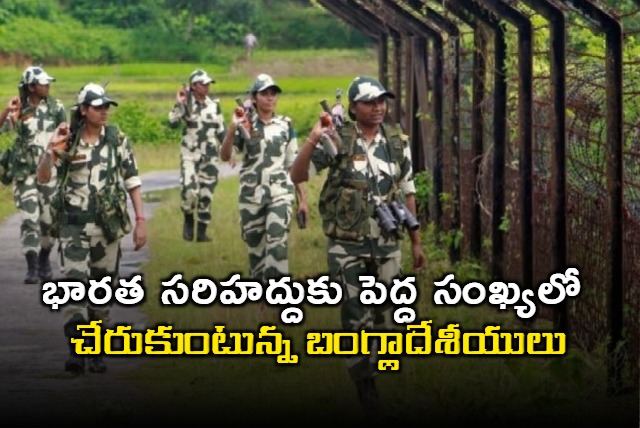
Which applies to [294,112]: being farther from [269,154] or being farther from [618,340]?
[618,340]

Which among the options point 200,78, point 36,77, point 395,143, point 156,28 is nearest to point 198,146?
point 200,78

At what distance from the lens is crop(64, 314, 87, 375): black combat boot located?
1321cm

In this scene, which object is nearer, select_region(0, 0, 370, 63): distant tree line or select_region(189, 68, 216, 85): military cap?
select_region(189, 68, 216, 85): military cap

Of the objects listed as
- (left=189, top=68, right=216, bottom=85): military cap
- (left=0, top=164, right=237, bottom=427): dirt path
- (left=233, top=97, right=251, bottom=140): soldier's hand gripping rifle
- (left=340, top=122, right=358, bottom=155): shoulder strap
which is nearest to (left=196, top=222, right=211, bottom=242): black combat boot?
(left=189, top=68, right=216, bottom=85): military cap

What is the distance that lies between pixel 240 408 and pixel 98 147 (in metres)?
2.20

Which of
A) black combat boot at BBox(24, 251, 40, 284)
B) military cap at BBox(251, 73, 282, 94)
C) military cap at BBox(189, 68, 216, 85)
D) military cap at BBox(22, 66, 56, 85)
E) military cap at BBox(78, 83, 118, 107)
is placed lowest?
black combat boot at BBox(24, 251, 40, 284)

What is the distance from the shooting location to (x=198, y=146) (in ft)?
75.4

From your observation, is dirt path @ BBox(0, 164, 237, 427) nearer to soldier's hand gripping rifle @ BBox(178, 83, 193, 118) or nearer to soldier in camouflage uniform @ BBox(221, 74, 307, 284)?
soldier in camouflage uniform @ BBox(221, 74, 307, 284)

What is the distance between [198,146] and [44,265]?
486 cm

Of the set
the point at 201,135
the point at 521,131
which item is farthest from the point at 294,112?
the point at 521,131

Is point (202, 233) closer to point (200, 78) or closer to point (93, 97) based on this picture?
point (200, 78)

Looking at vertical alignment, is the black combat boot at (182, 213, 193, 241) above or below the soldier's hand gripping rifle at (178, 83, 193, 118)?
below

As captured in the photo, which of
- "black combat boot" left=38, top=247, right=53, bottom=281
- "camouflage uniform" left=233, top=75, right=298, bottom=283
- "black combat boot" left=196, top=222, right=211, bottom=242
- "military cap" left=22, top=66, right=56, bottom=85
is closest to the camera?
"camouflage uniform" left=233, top=75, right=298, bottom=283

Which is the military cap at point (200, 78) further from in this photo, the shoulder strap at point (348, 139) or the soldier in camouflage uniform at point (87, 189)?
the shoulder strap at point (348, 139)
